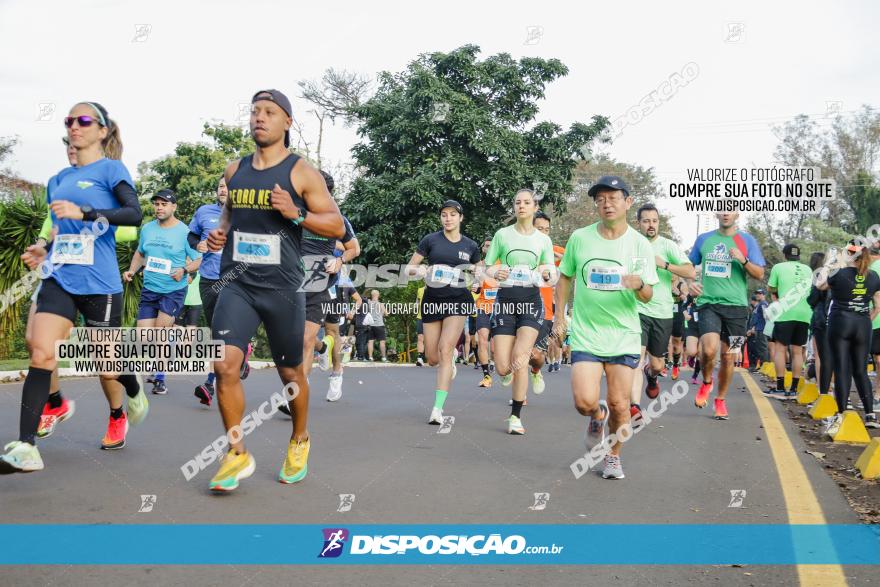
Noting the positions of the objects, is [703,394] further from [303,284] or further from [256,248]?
[256,248]

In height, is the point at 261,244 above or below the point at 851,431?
above

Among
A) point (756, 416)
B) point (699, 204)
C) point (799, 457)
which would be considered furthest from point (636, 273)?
point (699, 204)

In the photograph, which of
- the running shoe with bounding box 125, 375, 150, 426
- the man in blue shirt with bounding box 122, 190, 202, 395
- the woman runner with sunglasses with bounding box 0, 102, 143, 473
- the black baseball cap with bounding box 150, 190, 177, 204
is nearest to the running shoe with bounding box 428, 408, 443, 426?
the running shoe with bounding box 125, 375, 150, 426

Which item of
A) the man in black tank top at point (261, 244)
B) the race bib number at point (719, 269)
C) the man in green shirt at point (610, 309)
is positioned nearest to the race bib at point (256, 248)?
the man in black tank top at point (261, 244)

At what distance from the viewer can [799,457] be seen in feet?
24.5

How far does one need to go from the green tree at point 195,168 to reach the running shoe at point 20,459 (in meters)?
25.8

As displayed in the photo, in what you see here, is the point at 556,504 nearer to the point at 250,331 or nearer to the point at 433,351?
the point at 250,331

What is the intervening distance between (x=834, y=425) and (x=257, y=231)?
21.0 ft

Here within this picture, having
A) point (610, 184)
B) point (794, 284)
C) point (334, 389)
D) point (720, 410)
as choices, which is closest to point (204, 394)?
point (334, 389)

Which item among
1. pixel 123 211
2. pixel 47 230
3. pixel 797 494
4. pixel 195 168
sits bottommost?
pixel 797 494

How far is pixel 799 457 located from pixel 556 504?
3.20 meters

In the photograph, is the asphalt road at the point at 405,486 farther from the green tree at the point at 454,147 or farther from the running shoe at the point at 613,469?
the green tree at the point at 454,147

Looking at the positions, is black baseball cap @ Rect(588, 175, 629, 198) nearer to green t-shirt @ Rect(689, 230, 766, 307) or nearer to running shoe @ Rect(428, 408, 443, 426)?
running shoe @ Rect(428, 408, 443, 426)

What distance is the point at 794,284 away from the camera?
1328 cm
